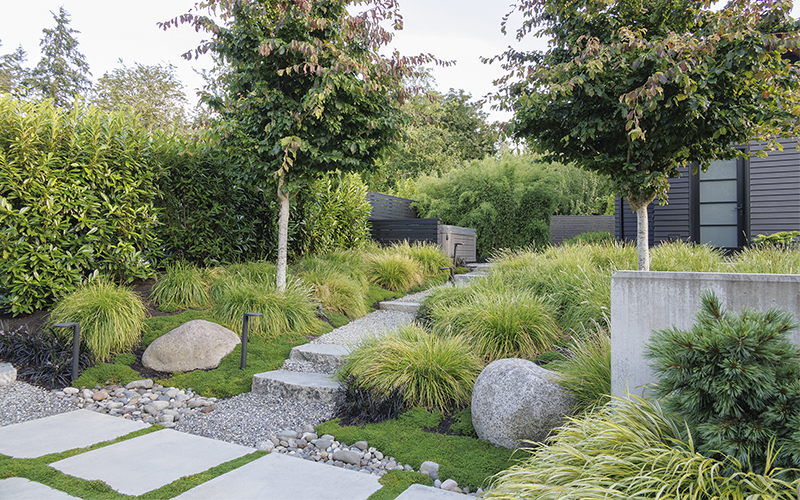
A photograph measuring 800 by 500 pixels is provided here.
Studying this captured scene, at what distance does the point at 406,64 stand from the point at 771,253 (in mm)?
4697

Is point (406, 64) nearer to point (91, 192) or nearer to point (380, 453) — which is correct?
point (91, 192)

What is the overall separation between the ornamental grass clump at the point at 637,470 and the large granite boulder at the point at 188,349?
316cm

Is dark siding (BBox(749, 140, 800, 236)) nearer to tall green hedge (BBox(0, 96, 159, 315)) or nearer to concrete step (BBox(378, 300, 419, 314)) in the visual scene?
concrete step (BBox(378, 300, 419, 314))

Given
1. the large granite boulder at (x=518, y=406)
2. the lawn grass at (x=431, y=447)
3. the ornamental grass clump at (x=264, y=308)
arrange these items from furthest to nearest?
the ornamental grass clump at (x=264, y=308), the large granite boulder at (x=518, y=406), the lawn grass at (x=431, y=447)

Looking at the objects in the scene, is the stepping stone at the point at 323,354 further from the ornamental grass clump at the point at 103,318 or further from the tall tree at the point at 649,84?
the tall tree at the point at 649,84

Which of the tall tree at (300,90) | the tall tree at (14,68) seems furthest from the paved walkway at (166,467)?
the tall tree at (14,68)

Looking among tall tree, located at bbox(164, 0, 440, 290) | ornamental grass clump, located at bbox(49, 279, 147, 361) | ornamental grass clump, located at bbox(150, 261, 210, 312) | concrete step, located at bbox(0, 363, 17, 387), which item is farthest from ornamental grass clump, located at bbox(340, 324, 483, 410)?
concrete step, located at bbox(0, 363, 17, 387)

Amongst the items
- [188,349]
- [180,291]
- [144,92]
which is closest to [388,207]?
[180,291]

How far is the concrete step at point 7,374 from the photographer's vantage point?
3.75 meters

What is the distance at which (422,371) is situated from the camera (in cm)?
319

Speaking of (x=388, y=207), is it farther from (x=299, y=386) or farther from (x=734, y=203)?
(x=299, y=386)

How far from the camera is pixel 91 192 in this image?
185 inches

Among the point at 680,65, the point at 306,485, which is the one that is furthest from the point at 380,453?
the point at 680,65

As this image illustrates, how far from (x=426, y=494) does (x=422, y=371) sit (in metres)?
1.18
